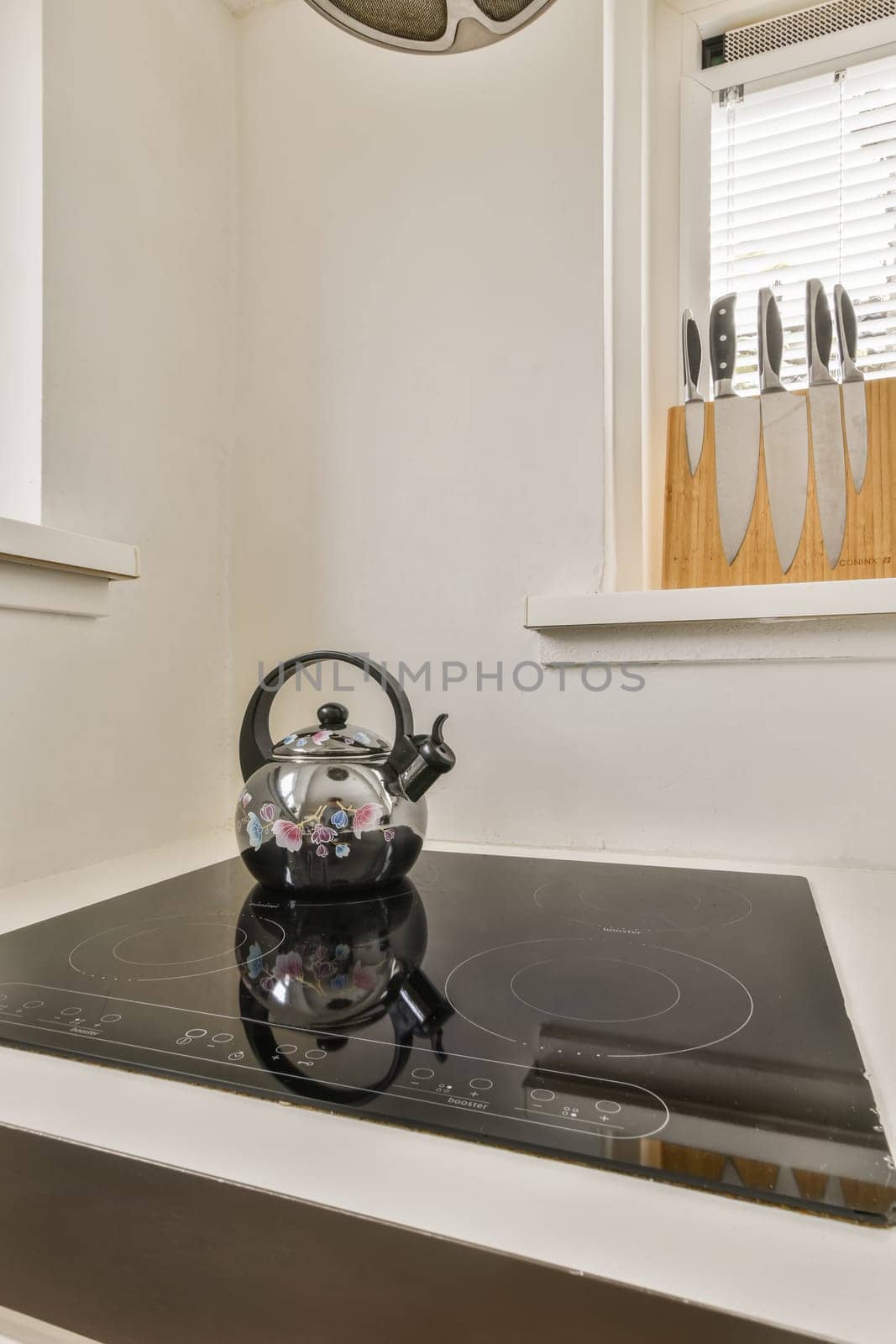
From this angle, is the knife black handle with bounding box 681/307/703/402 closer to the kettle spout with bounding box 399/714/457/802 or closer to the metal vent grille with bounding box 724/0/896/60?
the metal vent grille with bounding box 724/0/896/60

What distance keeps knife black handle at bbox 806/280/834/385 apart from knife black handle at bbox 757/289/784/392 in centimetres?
3

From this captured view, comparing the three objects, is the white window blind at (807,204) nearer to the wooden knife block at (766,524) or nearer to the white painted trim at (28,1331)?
the wooden knife block at (766,524)

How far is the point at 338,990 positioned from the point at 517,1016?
0.42 ft

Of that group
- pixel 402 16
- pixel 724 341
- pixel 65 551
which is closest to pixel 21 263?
pixel 65 551

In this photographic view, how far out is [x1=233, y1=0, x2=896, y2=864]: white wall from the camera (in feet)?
3.22

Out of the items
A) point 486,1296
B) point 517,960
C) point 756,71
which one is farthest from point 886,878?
point 756,71

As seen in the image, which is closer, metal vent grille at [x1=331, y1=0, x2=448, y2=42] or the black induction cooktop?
the black induction cooktop

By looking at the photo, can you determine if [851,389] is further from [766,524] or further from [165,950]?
[165,950]

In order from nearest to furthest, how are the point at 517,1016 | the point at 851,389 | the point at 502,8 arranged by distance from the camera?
1. the point at 517,1016
2. the point at 502,8
3. the point at 851,389

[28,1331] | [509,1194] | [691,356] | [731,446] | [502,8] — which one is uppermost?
[502,8]

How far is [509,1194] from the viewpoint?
329mm

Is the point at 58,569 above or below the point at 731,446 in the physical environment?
below

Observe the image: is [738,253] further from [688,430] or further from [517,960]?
[517,960]

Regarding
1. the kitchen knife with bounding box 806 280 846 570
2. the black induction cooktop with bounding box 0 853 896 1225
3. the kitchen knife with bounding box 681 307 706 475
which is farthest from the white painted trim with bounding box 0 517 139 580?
the kitchen knife with bounding box 806 280 846 570
